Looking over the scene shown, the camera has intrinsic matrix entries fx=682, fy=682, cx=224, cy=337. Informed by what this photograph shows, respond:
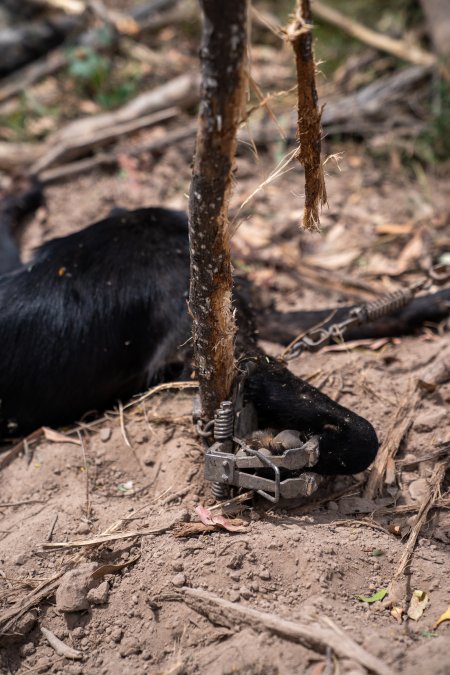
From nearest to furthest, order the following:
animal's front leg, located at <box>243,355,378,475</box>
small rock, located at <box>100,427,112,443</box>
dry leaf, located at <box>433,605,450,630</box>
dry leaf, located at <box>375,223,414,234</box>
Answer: dry leaf, located at <box>433,605,450,630</box>, animal's front leg, located at <box>243,355,378,475</box>, small rock, located at <box>100,427,112,443</box>, dry leaf, located at <box>375,223,414,234</box>

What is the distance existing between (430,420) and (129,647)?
4.94ft

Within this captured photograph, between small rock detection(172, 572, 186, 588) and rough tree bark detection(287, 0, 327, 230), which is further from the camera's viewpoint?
small rock detection(172, 572, 186, 588)

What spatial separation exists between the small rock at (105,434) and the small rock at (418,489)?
126cm

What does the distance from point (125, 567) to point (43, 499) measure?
576 millimetres

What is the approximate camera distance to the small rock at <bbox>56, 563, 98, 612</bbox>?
215 centimetres

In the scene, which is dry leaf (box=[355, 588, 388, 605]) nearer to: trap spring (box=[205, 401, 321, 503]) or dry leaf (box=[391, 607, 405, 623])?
dry leaf (box=[391, 607, 405, 623])

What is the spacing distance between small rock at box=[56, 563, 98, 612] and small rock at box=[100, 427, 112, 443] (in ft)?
2.52

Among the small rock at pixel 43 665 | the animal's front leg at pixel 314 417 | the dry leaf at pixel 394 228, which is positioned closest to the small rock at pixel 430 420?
the animal's front leg at pixel 314 417

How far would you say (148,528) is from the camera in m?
2.38

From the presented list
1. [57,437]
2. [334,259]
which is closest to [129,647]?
[57,437]

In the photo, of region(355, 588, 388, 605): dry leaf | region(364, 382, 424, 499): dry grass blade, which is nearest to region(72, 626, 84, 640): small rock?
region(355, 588, 388, 605): dry leaf

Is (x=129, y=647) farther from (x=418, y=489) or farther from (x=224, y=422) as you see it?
(x=418, y=489)

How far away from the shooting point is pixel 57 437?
2.99 m

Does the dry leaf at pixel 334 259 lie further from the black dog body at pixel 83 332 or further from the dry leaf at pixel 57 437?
the dry leaf at pixel 57 437
